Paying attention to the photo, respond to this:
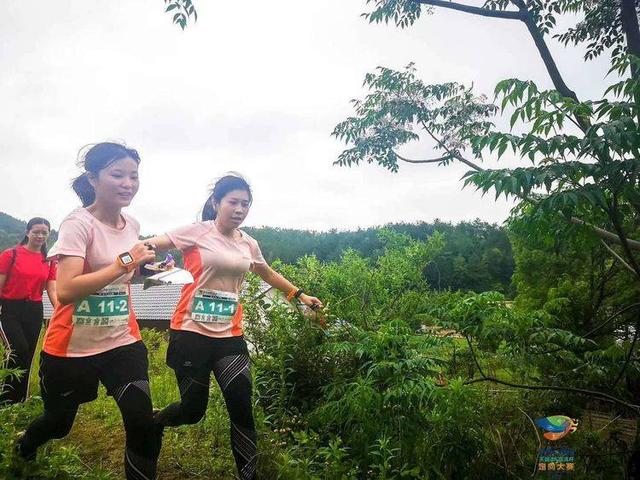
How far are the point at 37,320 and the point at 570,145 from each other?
183 inches

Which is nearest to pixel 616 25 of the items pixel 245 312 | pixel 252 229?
pixel 252 229

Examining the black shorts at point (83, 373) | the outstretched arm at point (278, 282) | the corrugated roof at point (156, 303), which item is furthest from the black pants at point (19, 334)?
the corrugated roof at point (156, 303)

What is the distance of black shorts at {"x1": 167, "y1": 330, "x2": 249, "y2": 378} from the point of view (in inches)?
101

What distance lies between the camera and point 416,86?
5945 millimetres

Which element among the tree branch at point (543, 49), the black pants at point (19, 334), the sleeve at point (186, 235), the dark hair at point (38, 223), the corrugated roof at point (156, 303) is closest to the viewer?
the sleeve at point (186, 235)

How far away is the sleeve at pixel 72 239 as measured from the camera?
6.99 ft

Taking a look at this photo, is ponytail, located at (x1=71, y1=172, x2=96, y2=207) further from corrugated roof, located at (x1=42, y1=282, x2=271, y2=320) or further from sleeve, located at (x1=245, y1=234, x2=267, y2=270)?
corrugated roof, located at (x1=42, y1=282, x2=271, y2=320)

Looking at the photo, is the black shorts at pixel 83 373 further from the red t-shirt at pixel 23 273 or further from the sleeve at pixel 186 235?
the red t-shirt at pixel 23 273

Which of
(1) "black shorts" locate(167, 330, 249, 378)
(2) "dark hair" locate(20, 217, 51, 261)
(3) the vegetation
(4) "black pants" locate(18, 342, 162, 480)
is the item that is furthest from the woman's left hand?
(2) "dark hair" locate(20, 217, 51, 261)

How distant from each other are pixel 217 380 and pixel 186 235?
87cm

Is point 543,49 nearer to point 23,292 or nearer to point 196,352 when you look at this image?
point 196,352

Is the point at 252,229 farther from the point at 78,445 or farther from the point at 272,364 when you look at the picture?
the point at 78,445

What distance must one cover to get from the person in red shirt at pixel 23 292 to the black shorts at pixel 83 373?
6.84ft

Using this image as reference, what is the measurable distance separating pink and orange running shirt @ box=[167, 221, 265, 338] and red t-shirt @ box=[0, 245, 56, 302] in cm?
211
